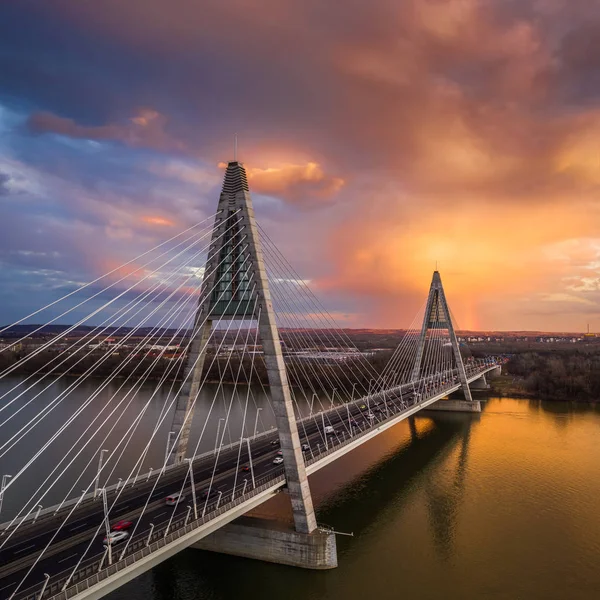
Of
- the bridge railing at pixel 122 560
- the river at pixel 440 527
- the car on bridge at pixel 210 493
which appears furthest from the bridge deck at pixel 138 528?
the river at pixel 440 527

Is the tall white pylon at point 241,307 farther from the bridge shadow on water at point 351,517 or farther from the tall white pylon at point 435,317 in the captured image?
the tall white pylon at point 435,317

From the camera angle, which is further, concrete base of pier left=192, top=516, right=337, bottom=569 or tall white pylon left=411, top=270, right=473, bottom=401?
tall white pylon left=411, top=270, right=473, bottom=401

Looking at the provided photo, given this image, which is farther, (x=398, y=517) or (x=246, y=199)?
(x=398, y=517)

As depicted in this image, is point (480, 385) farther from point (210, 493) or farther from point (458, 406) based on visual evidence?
point (210, 493)

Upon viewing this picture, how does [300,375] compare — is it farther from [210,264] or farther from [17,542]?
[17,542]

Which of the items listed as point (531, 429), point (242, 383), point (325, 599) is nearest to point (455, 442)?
point (531, 429)

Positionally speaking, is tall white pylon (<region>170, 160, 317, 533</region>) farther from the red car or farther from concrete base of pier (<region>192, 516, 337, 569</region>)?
the red car

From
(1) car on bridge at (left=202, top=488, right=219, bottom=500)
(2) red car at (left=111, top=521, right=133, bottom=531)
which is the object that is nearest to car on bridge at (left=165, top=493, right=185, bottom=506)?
(1) car on bridge at (left=202, top=488, right=219, bottom=500)
